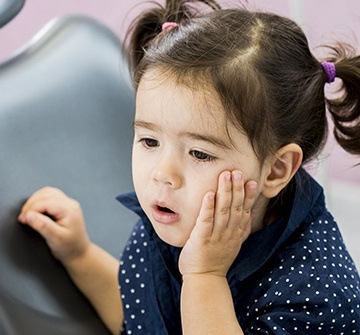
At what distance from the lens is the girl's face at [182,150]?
95cm

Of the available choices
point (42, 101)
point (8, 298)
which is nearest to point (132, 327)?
point (8, 298)

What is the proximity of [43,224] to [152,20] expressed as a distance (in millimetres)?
289

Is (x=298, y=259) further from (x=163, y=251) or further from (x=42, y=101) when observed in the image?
(x=42, y=101)

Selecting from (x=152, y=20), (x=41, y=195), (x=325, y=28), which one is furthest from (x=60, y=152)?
(x=325, y=28)

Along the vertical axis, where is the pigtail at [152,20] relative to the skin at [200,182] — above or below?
above

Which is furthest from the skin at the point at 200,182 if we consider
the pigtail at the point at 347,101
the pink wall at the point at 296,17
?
the pink wall at the point at 296,17

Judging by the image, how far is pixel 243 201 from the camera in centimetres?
99

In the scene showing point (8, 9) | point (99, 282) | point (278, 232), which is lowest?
point (99, 282)

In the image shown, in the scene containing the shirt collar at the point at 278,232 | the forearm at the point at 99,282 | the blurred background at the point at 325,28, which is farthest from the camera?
the blurred background at the point at 325,28

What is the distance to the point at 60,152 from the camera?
122cm

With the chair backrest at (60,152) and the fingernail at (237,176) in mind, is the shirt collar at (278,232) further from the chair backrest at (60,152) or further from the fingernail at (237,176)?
the chair backrest at (60,152)

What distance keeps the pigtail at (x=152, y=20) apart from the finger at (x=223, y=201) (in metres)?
0.25

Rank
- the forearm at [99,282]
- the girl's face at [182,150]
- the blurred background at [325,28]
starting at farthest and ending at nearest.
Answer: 1. the blurred background at [325,28]
2. the forearm at [99,282]
3. the girl's face at [182,150]

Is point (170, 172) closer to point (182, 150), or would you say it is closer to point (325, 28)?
point (182, 150)
